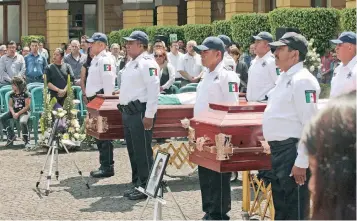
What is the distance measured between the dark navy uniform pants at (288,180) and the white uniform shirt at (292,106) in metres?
0.08

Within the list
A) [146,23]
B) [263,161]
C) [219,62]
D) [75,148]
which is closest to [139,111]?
[219,62]

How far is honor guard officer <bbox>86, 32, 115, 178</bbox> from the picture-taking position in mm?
11914

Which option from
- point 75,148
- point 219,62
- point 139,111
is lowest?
point 75,148

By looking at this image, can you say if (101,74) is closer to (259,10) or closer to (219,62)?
(219,62)

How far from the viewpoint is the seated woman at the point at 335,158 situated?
202 cm

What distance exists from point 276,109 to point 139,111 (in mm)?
3856

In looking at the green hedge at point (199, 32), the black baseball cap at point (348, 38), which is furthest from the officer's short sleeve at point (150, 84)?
the green hedge at point (199, 32)

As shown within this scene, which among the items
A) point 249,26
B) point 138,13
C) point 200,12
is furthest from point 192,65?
point 138,13

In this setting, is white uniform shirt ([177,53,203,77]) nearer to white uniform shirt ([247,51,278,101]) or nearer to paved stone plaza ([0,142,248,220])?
paved stone plaza ([0,142,248,220])

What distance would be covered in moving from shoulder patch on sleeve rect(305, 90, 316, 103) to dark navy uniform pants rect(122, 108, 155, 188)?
401 centimetres

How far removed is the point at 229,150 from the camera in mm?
7035

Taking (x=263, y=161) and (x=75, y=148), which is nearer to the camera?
(x=263, y=161)

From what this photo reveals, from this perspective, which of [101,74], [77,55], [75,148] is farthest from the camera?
[77,55]

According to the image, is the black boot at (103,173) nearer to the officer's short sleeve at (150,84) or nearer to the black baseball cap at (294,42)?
the officer's short sleeve at (150,84)
